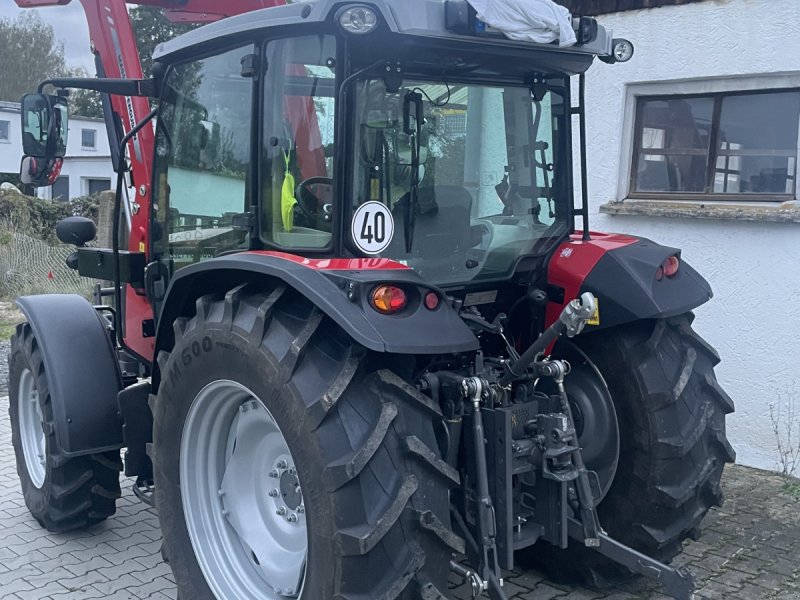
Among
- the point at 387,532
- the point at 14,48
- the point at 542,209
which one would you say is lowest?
the point at 387,532

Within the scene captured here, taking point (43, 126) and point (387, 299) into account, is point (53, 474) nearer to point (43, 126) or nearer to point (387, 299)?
point (43, 126)

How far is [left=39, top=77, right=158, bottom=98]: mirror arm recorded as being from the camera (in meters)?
3.75

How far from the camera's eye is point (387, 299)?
2.75 m

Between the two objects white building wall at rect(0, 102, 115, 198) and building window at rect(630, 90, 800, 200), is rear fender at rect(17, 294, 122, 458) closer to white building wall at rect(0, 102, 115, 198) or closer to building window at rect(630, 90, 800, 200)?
building window at rect(630, 90, 800, 200)

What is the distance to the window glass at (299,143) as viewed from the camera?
3010mm

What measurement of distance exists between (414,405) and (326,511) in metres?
0.43

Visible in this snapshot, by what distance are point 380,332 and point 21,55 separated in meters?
45.0

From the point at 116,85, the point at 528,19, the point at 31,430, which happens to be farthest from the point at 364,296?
the point at 31,430

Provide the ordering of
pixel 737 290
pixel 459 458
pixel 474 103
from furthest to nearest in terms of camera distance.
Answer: pixel 737 290, pixel 474 103, pixel 459 458

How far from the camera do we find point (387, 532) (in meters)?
2.62

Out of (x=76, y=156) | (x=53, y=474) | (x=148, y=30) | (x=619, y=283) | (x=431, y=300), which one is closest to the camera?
(x=431, y=300)

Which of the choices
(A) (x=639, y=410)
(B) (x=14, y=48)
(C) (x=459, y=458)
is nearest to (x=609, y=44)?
(A) (x=639, y=410)

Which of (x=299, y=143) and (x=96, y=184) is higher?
(x=299, y=143)

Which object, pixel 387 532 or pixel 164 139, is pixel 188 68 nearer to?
pixel 164 139
